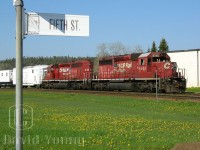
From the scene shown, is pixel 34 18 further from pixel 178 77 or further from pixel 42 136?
pixel 178 77

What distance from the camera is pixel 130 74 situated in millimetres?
37375

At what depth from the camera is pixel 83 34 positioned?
393 cm

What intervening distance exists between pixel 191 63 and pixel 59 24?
194ft

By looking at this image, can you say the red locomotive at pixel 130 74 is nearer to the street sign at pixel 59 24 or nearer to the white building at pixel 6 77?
the street sign at pixel 59 24

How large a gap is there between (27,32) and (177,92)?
102ft

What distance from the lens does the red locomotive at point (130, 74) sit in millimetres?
33594

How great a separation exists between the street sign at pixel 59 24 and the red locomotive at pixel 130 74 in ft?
83.3

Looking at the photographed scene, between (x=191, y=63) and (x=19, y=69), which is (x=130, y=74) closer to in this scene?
(x=191, y=63)

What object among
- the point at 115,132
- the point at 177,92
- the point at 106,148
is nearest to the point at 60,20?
the point at 106,148

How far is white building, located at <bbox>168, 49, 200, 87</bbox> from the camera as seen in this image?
60.1m

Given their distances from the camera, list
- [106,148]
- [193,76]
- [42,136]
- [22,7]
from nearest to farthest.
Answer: [22,7]
[106,148]
[42,136]
[193,76]

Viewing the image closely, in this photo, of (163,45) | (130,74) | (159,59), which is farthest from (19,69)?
(163,45)

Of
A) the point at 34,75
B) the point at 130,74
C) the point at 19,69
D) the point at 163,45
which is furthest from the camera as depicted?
the point at 163,45

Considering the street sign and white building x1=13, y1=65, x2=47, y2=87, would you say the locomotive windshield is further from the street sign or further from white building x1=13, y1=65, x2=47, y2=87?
the street sign
